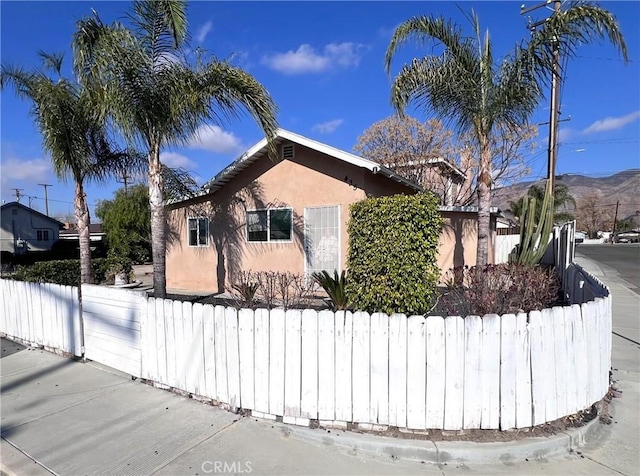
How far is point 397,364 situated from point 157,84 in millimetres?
7008

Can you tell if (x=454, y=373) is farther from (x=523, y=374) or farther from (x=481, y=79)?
(x=481, y=79)

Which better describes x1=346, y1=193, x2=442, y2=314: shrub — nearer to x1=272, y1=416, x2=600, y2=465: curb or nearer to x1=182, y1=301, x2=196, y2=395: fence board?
x1=272, y1=416, x2=600, y2=465: curb

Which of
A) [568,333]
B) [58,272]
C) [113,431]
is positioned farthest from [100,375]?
[58,272]

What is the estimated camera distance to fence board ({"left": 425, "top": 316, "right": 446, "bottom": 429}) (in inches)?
139

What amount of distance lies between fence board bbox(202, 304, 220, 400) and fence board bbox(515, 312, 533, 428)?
3046 mm

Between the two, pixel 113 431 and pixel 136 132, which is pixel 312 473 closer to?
pixel 113 431

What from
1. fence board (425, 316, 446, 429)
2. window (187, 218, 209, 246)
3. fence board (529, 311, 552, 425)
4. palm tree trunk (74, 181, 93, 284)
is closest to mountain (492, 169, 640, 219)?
window (187, 218, 209, 246)

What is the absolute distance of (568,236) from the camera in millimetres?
10914

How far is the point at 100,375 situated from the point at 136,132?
4.64 metres

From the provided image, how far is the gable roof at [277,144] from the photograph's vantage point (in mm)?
9406

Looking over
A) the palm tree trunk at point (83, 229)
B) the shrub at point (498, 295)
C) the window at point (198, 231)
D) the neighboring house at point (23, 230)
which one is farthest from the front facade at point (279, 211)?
the neighboring house at point (23, 230)

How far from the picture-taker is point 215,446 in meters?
3.50

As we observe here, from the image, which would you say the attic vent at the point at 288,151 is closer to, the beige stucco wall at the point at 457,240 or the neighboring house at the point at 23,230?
the beige stucco wall at the point at 457,240

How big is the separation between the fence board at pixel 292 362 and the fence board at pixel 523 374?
204 centimetres
